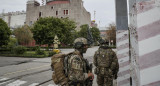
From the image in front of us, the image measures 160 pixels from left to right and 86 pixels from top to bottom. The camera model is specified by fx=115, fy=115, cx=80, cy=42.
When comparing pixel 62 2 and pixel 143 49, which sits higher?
pixel 62 2

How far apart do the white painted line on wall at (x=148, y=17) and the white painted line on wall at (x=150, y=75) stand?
52 cm

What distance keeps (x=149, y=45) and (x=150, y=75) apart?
1.12ft

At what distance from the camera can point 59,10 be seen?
187 feet

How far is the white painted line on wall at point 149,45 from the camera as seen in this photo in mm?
1335

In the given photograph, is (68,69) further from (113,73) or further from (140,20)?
(113,73)

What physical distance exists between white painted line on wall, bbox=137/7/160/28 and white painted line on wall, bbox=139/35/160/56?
19 centimetres

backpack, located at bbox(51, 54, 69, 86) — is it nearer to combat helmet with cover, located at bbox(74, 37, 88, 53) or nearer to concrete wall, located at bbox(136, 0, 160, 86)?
combat helmet with cover, located at bbox(74, 37, 88, 53)

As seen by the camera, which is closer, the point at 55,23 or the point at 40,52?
the point at 40,52

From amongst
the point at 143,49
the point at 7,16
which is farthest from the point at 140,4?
the point at 7,16

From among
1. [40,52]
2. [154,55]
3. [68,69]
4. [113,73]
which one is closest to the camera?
[154,55]

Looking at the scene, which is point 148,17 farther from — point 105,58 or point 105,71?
point 105,71

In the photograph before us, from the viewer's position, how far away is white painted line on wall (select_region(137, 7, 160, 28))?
1334mm

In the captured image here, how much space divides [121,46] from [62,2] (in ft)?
198

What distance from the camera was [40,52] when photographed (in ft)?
57.5
